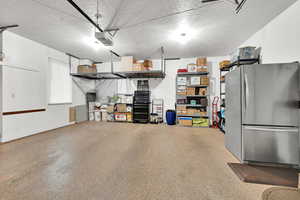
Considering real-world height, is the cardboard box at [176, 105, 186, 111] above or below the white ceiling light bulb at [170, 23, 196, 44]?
below

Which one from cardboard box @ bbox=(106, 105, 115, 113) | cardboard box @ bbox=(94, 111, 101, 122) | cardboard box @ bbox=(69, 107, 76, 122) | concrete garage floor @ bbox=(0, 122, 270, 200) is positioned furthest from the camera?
cardboard box @ bbox=(94, 111, 101, 122)

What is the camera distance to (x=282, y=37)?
7.89 ft

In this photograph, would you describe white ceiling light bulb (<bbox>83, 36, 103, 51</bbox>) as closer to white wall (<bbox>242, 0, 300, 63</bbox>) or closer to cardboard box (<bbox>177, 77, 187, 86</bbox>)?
cardboard box (<bbox>177, 77, 187, 86</bbox>)

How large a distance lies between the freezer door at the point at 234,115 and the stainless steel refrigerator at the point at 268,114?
0.06 ft

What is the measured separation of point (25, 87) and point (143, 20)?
12.5 feet

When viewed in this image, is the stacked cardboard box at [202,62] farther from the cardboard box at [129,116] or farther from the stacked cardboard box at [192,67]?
the cardboard box at [129,116]

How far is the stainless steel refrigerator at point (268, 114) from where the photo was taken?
2021 millimetres

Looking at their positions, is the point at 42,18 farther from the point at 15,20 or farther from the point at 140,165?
the point at 140,165

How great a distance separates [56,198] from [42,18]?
336 centimetres

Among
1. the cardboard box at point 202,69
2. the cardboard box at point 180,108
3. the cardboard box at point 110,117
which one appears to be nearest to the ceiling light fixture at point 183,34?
the cardboard box at point 202,69

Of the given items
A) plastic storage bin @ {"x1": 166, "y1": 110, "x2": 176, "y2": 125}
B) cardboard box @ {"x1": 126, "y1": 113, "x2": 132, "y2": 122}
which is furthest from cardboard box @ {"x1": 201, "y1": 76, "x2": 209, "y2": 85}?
cardboard box @ {"x1": 126, "y1": 113, "x2": 132, "y2": 122}

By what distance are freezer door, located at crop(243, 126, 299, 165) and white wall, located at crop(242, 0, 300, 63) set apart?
1306 millimetres

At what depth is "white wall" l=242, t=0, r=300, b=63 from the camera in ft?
7.03

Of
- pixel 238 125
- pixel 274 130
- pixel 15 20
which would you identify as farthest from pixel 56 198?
pixel 15 20
